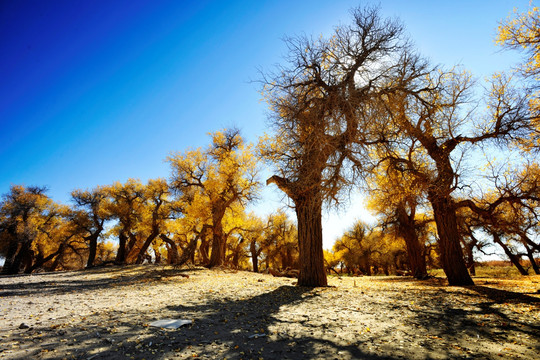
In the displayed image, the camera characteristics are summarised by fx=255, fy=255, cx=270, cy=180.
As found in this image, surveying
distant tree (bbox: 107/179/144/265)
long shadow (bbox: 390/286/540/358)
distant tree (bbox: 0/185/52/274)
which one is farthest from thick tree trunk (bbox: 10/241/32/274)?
long shadow (bbox: 390/286/540/358)

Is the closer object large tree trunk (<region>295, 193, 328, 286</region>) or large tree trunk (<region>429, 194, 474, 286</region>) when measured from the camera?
large tree trunk (<region>295, 193, 328, 286</region>)

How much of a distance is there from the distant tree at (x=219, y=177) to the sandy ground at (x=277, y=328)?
11.2 metres

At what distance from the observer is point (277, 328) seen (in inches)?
199

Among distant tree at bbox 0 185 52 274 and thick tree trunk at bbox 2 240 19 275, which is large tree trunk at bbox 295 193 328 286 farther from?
thick tree trunk at bbox 2 240 19 275

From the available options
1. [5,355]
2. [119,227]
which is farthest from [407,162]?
[119,227]

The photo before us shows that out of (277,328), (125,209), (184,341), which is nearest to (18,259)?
(125,209)

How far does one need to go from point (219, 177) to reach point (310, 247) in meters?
10.5

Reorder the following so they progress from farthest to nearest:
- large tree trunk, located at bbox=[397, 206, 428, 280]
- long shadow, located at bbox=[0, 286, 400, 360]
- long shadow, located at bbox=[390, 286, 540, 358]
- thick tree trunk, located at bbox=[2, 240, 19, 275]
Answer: thick tree trunk, located at bbox=[2, 240, 19, 275] < large tree trunk, located at bbox=[397, 206, 428, 280] < long shadow, located at bbox=[390, 286, 540, 358] < long shadow, located at bbox=[0, 286, 400, 360]

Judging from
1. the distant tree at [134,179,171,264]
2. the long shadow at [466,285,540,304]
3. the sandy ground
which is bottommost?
the sandy ground

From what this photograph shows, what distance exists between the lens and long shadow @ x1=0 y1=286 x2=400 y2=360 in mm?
3680

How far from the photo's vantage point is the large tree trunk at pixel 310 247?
10.2 m

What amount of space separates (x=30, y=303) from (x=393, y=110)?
12.2 metres

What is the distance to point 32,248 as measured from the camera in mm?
26281

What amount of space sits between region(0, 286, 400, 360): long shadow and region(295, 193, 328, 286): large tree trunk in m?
4.80
